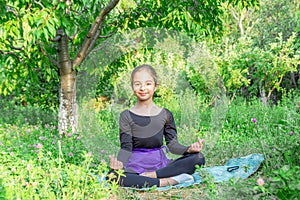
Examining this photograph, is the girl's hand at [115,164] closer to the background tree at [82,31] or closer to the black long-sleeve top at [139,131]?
the black long-sleeve top at [139,131]

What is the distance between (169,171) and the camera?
4.31 meters

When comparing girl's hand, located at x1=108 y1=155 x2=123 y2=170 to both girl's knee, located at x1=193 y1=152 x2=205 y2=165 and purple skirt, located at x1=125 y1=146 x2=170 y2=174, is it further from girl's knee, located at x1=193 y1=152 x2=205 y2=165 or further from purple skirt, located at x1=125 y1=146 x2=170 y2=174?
girl's knee, located at x1=193 y1=152 x2=205 y2=165

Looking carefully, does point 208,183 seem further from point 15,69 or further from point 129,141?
point 15,69

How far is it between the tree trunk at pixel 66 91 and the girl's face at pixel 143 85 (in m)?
2.28

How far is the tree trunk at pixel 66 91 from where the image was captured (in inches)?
241

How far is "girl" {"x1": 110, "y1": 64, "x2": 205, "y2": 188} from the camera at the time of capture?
13.4 ft

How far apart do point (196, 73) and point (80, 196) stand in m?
1.86

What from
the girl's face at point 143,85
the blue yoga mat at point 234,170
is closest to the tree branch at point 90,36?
the girl's face at point 143,85

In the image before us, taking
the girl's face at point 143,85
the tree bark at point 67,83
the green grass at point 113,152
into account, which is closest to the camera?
the green grass at point 113,152

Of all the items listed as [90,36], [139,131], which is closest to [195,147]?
[139,131]

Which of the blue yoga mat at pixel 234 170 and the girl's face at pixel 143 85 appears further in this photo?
the blue yoga mat at pixel 234 170

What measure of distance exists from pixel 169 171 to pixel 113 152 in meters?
0.65

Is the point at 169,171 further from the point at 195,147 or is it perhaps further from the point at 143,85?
the point at 143,85

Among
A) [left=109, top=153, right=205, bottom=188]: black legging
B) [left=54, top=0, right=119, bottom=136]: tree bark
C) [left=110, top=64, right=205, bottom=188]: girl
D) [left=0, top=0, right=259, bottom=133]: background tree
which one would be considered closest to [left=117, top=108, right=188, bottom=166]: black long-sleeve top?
[left=110, top=64, right=205, bottom=188]: girl
